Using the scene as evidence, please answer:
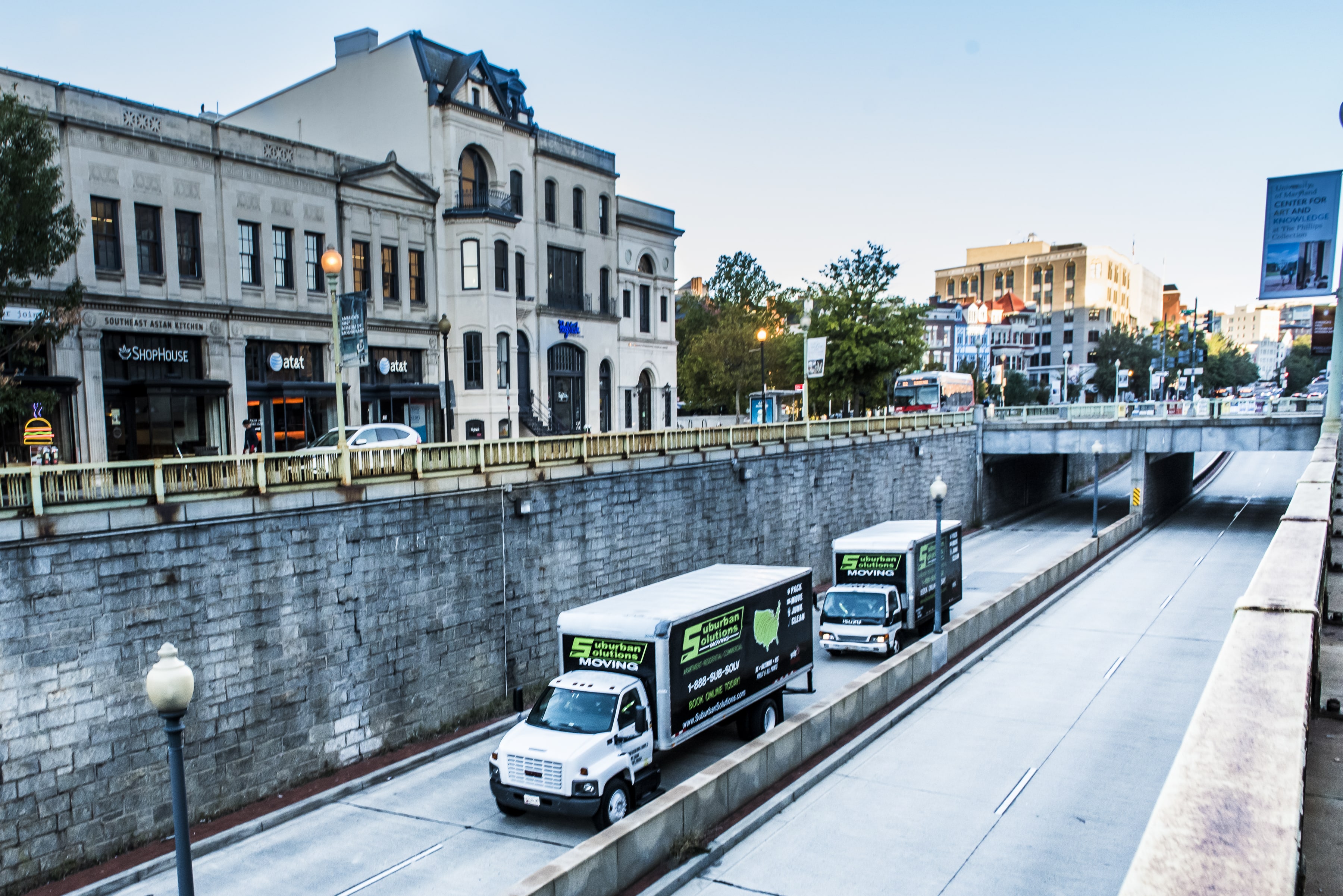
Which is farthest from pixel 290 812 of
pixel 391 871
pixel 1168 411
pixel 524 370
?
pixel 1168 411

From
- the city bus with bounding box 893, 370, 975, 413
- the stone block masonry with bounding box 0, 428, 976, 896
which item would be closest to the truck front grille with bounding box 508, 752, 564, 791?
the stone block masonry with bounding box 0, 428, 976, 896

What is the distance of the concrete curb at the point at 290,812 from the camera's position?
45.5 ft

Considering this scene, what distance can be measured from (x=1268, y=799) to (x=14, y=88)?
29770mm

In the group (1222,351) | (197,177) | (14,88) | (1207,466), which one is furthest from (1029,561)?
(1222,351)

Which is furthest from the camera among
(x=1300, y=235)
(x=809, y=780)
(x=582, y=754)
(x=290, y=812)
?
(x=1300, y=235)

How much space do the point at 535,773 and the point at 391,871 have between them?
8.62 feet

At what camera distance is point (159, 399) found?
27.4 metres

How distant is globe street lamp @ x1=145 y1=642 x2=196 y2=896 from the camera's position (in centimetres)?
834

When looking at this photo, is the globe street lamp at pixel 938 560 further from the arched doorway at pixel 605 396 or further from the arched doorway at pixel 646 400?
the arched doorway at pixel 646 400

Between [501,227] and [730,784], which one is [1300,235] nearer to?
[730,784]

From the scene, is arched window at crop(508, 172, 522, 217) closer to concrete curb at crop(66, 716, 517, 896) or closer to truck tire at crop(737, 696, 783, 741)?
concrete curb at crop(66, 716, 517, 896)

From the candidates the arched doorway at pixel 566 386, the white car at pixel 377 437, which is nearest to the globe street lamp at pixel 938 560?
the white car at pixel 377 437

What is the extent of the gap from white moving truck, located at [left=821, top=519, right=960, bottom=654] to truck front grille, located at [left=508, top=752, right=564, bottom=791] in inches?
498

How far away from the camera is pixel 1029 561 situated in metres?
40.7
